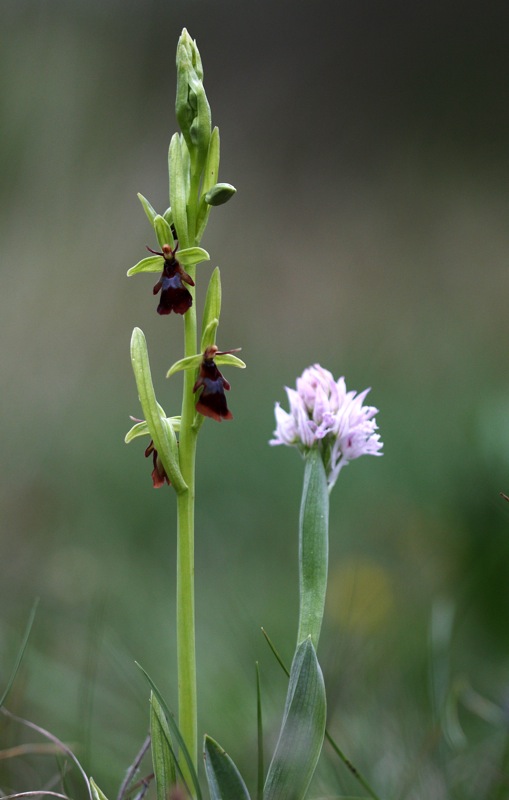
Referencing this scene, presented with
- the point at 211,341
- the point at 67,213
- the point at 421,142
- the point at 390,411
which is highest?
the point at 421,142

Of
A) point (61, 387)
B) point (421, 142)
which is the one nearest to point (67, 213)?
point (61, 387)

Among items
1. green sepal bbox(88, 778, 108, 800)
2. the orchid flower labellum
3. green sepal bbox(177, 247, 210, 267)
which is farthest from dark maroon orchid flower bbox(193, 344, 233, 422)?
green sepal bbox(88, 778, 108, 800)

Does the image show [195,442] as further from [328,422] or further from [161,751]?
[161,751]

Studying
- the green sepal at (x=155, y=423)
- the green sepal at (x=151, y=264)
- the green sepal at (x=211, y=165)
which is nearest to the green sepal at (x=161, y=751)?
the green sepal at (x=155, y=423)

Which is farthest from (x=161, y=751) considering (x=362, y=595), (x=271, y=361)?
(x=271, y=361)

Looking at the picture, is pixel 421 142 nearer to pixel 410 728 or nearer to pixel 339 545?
pixel 339 545
